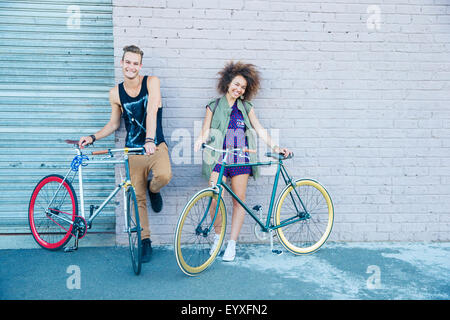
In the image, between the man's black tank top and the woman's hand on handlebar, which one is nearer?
the woman's hand on handlebar

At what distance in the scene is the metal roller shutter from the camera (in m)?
4.30

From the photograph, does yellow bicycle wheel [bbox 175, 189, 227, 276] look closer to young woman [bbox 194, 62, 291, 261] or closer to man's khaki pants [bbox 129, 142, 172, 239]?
young woman [bbox 194, 62, 291, 261]

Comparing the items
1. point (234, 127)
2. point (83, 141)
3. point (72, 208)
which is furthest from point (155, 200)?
point (234, 127)

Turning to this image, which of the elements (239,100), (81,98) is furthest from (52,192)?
(239,100)

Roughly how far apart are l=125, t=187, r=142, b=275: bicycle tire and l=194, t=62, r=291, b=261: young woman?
861mm

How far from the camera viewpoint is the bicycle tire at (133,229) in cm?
335

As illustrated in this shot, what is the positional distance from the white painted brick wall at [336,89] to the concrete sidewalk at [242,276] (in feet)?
1.74

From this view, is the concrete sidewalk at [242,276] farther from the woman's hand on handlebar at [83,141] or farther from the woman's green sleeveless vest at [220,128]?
the woman's hand on handlebar at [83,141]

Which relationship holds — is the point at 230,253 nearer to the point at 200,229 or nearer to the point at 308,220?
the point at 200,229

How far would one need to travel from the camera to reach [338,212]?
4.41 metres

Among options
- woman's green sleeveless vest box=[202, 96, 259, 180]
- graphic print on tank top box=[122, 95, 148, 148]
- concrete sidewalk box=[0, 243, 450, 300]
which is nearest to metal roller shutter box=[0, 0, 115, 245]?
graphic print on tank top box=[122, 95, 148, 148]

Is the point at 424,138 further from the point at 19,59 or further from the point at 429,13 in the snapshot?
the point at 19,59

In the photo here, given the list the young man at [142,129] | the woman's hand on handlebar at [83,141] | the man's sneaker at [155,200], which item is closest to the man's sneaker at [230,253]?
the young man at [142,129]

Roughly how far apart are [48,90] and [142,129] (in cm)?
151
